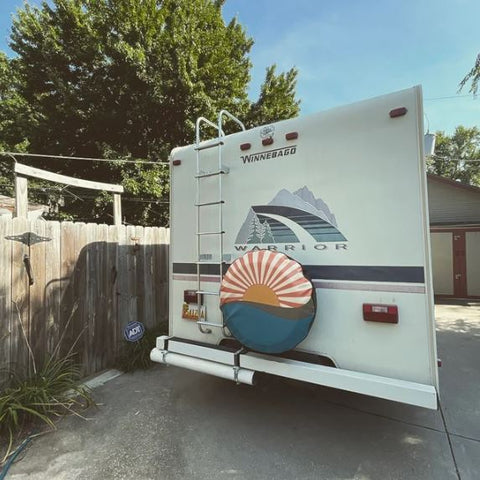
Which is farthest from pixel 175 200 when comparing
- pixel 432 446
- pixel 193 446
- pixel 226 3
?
pixel 226 3

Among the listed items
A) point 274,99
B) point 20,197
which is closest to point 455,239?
point 274,99

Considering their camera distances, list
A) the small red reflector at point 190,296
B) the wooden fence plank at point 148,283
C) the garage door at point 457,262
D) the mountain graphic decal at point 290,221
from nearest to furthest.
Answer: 1. the mountain graphic decal at point 290,221
2. the small red reflector at point 190,296
3. the wooden fence plank at point 148,283
4. the garage door at point 457,262

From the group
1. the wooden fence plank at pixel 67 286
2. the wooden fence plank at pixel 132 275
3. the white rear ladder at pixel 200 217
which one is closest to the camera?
the white rear ladder at pixel 200 217

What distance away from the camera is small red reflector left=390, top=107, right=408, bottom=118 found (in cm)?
230

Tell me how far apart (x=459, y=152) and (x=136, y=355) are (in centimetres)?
4133

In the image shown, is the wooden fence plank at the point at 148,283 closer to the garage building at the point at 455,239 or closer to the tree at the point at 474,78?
the tree at the point at 474,78

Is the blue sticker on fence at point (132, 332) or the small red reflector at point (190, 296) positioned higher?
the small red reflector at point (190, 296)

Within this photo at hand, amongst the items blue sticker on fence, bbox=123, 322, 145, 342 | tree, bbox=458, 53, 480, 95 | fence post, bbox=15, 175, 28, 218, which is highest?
tree, bbox=458, 53, 480, 95

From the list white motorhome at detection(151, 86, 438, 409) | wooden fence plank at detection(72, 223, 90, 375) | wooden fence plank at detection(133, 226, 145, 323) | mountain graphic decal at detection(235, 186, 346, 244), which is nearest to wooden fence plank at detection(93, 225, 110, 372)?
wooden fence plank at detection(72, 223, 90, 375)

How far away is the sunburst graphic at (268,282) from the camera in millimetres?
2439

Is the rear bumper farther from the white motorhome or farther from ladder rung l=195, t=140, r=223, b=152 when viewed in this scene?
ladder rung l=195, t=140, r=223, b=152

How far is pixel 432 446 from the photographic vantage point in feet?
8.77

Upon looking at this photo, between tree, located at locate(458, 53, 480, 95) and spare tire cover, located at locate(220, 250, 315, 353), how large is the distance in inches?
224

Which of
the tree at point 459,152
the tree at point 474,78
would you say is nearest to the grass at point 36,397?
the tree at point 474,78
